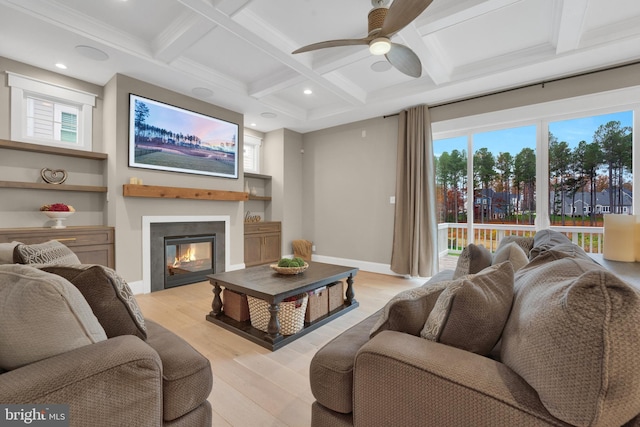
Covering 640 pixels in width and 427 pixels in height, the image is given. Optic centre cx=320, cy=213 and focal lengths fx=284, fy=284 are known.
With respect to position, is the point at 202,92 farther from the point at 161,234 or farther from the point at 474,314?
the point at 474,314

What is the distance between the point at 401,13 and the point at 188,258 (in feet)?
12.4

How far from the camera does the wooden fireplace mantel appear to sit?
335 cm

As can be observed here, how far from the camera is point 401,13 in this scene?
176 cm

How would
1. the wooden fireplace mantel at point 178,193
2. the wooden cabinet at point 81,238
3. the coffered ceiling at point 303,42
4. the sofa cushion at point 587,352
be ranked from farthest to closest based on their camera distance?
the wooden fireplace mantel at point 178,193
the wooden cabinet at point 81,238
the coffered ceiling at point 303,42
the sofa cushion at point 587,352

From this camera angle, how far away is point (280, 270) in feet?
8.41

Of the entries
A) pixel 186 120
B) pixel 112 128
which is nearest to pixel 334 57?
pixel 186 120

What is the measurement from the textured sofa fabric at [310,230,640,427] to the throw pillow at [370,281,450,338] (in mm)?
56

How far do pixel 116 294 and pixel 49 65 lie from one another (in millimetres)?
3657

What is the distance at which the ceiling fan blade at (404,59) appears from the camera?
218 centimetres

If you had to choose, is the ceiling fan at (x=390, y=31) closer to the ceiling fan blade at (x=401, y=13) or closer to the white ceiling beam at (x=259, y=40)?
the ceiling fan blade at (x=401, y=13)

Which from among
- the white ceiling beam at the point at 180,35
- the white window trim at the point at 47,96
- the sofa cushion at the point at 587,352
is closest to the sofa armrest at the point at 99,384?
the sofa cushion at the point at 587,352

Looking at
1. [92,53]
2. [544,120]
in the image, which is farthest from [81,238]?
[544,120]

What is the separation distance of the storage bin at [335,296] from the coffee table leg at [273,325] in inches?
28.5

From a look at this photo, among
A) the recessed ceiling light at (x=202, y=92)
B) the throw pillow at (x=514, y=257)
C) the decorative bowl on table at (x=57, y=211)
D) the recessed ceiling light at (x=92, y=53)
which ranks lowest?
the throw pillow at (x=514, y=257)
